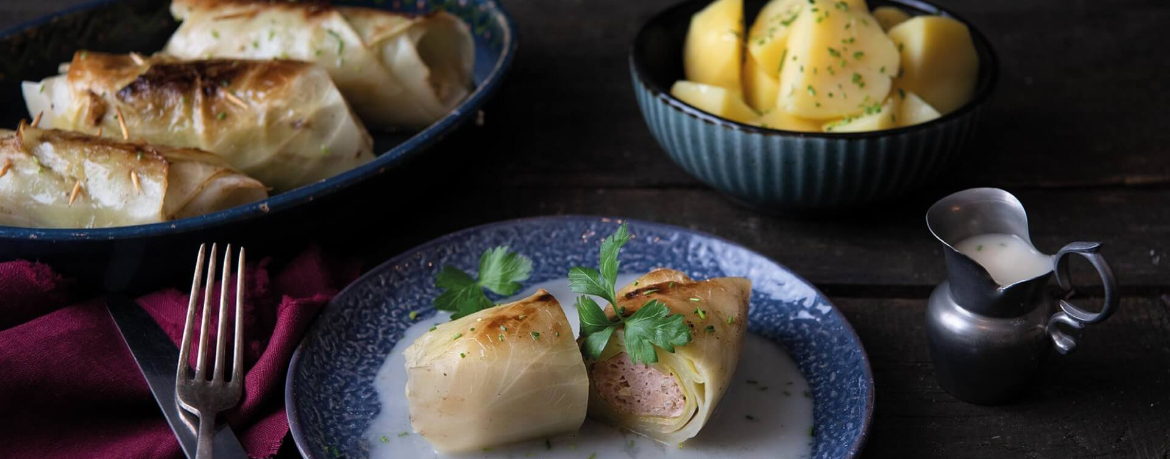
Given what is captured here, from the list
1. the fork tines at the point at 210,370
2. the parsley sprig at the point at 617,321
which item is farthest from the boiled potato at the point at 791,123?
the fork tines at the point at 210,370

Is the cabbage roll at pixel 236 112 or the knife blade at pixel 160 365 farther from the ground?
the cabbage roll at pixel 236 112

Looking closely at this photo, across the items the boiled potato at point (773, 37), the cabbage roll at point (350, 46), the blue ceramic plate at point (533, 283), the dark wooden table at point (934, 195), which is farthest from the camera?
the cabbage roll at point (350, 46)

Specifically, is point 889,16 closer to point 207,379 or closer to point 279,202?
point 279,202

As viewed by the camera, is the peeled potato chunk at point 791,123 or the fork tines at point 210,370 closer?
the fork tines at point 210,370

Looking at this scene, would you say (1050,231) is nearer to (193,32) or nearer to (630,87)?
(630,87)

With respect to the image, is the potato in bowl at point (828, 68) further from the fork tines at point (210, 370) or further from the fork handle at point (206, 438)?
the fork handle at point (206, 438)

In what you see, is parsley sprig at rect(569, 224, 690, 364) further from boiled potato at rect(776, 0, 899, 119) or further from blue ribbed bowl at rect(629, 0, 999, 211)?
boiled potato at rect(776, 0, 899, 119)
